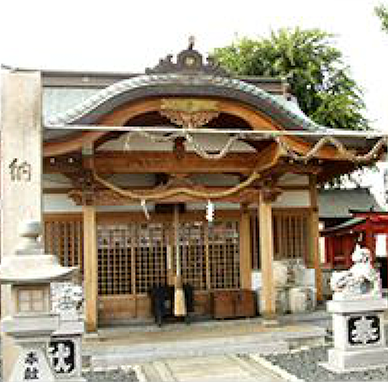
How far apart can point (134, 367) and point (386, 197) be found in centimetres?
510

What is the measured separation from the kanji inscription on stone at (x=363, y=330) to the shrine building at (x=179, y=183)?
289 centimetres

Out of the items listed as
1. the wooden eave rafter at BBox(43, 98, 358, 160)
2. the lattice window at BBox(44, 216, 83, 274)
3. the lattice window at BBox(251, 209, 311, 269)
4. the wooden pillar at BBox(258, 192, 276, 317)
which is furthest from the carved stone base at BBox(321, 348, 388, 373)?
the lattice window at BBox(44, 216, 83, 274)

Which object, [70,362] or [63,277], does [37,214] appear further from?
[70,362]

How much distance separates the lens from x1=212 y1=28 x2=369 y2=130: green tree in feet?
92.1

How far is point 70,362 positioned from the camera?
7637 millimetres

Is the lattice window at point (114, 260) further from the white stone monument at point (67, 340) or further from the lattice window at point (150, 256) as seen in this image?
the white stone monument at point (67, 340)

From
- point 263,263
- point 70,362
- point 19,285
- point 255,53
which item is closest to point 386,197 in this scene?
point 263,263

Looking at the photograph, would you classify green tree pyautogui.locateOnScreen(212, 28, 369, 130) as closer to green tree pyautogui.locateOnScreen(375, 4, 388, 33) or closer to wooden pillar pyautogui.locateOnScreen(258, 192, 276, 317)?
green tree pyautogui.locateOnScreen(375, 4, 388, 33)

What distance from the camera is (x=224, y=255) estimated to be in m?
13.3

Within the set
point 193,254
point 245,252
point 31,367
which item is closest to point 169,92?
point 193,254

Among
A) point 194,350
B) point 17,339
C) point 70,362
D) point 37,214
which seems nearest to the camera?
point 17,339

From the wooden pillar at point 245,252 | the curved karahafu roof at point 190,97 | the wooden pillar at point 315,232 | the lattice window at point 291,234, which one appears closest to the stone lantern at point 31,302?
the curved karahafu roof at point 190,97

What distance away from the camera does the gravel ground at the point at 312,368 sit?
26.1 feet

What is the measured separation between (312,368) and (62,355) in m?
3.73
